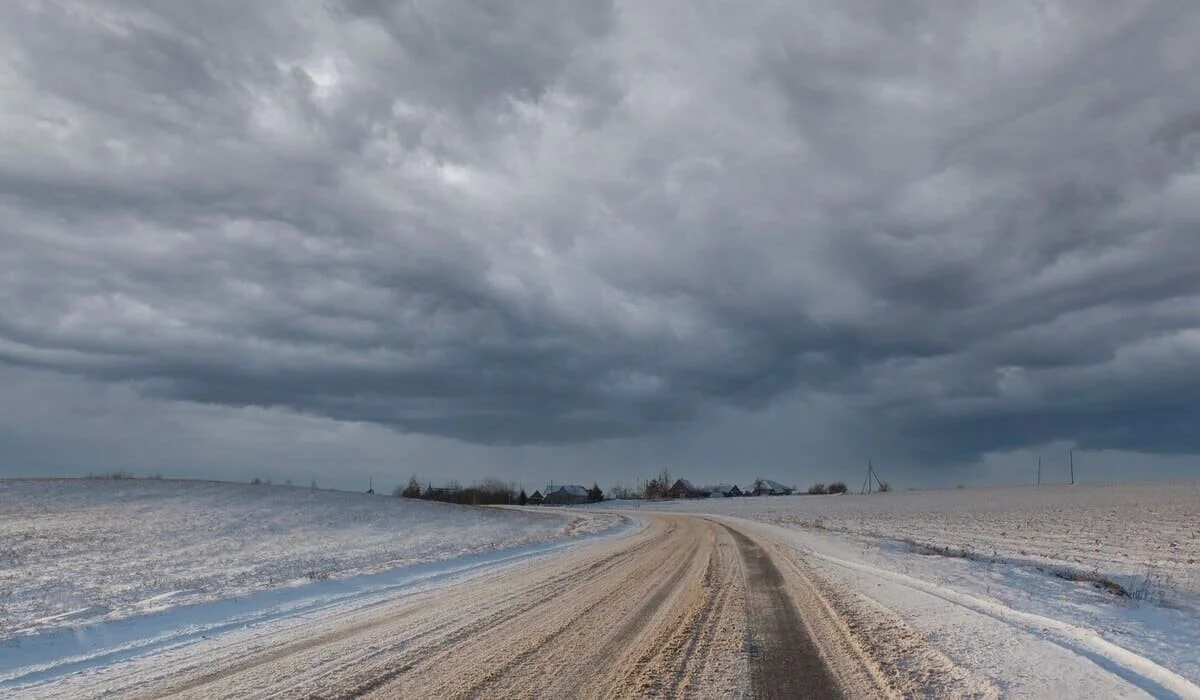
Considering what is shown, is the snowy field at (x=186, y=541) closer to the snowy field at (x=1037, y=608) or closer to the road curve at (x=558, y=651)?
the road curve at (x=558, y=651)

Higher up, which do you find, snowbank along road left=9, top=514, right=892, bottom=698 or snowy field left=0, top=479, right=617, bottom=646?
snowbank along road left=9, top=514, right=892, bottom=698

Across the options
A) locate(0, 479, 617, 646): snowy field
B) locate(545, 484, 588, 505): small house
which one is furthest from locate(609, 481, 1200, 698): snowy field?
locate(545, 484, 588, 505): small house

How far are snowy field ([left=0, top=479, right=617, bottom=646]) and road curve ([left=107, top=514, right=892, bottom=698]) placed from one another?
17.9 feet

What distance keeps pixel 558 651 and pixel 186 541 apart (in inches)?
1061

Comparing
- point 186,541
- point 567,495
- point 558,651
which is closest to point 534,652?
point 558,651

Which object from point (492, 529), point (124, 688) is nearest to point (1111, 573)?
point (124, 688)

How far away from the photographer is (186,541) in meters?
30.7

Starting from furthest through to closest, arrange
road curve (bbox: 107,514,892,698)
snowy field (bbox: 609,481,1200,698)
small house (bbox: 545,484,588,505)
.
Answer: small house (bbox: 545,484,588,505), snowy field (bbox: 609,481,1200,698), road curve (bbox: 107,514,892,698)

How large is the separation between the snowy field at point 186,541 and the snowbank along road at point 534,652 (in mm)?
4774

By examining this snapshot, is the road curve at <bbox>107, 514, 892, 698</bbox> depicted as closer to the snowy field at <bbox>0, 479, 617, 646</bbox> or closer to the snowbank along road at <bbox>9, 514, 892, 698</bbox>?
the snowbank along road at <bbox>9, 514, 892, 698</bbox>

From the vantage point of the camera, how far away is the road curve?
25.2 ft

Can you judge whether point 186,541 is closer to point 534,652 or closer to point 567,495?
point 534,652

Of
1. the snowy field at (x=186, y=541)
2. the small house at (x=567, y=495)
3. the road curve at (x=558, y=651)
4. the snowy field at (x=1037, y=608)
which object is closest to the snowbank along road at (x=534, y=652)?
the road curve at (x=558, y=651)

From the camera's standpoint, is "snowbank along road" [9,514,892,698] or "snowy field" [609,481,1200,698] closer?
"snowbank along road" [9,514,892,698]
